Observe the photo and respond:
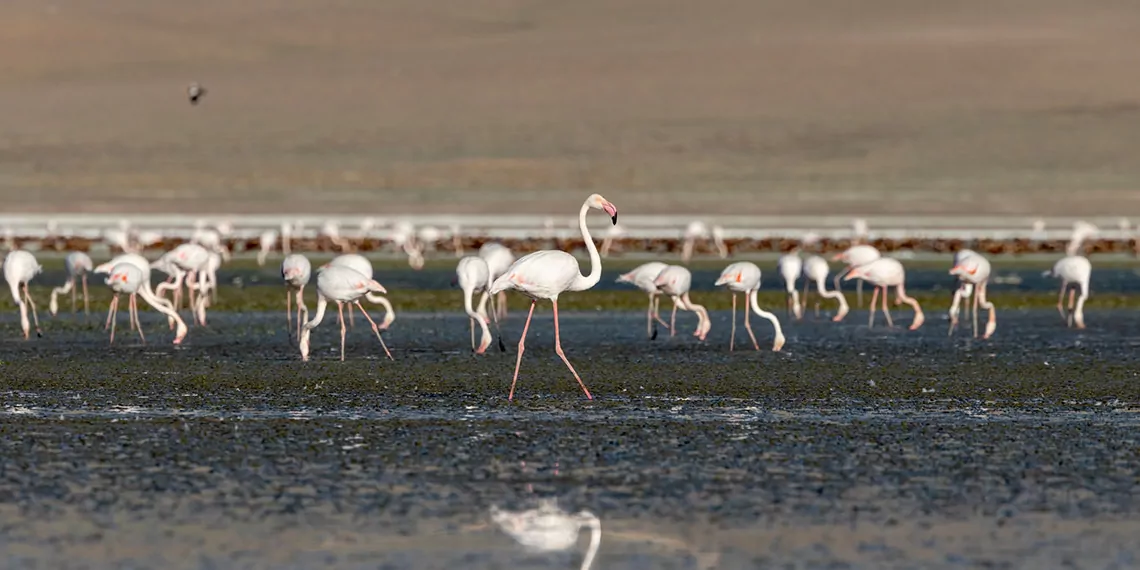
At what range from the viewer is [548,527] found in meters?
9.31

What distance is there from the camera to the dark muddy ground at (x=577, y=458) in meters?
8.87

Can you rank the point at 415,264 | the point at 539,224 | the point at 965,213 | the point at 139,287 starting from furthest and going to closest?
1. the point at 965,213
2. the point at 539,224
3. the point at 415,264
4. the point at 139,287

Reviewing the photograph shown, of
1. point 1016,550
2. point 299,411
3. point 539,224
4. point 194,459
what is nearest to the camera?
point 1016,550

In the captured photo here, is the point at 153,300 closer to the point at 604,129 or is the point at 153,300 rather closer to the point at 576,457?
the point at 576,457

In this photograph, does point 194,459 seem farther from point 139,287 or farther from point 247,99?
point 247,99

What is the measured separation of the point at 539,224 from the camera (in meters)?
70.9

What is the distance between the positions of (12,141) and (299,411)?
331ft

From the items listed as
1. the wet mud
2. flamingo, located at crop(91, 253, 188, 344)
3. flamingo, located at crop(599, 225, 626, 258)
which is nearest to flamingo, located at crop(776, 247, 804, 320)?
the wet mud

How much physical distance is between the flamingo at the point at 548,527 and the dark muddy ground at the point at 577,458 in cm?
9

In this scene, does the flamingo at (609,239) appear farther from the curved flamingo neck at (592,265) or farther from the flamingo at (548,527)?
the flamingo at (548,527)

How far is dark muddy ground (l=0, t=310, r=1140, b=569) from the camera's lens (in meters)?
8.87

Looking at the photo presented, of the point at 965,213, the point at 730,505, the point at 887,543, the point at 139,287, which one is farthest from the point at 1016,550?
the point at 965,213

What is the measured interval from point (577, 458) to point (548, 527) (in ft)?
7.61

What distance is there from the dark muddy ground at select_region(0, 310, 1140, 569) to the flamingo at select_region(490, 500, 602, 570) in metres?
0.09
